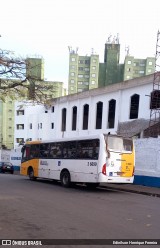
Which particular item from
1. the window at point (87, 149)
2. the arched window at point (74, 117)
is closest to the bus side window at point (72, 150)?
the window at point (87, 149)

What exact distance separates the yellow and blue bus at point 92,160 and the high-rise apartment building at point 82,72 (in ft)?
308

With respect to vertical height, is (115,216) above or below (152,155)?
below

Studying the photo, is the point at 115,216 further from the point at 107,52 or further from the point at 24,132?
the point at 107,52

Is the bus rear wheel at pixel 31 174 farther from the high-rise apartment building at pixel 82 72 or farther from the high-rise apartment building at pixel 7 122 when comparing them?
the high-rise apartment building at pixel 82 72

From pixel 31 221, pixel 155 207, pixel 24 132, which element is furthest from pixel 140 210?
pixel 24 132

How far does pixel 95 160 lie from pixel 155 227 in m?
8.31

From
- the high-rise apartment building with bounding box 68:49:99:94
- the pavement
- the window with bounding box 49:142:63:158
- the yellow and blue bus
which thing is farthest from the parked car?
the high-rise apartment building with bounding box 68:49:99:94

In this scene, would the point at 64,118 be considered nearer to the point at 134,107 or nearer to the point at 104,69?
the point at 134,107

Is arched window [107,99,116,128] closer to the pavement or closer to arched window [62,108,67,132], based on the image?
arched window [62,108,67,132]

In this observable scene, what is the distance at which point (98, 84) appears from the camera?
112m

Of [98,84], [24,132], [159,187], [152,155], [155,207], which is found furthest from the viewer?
[98,84]

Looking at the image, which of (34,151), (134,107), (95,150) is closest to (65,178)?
(95,150)

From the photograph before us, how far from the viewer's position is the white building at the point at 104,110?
2917 cm

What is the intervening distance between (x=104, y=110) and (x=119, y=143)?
56.6ft
